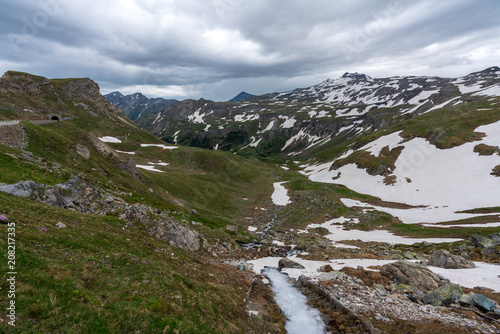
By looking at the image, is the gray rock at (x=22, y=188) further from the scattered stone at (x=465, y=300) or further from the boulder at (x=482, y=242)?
the boulder at (x=482, y=242)

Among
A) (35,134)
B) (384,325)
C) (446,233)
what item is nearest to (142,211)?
(384,325)

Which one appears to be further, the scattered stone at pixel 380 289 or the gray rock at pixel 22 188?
the gray rock at pixel 22 188

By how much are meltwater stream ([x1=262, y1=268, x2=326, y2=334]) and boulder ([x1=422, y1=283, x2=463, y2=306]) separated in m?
9.85

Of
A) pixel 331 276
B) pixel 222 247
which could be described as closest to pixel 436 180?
pixel 331 276

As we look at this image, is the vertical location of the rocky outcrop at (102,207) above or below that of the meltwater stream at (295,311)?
above

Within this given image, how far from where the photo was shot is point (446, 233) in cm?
4731

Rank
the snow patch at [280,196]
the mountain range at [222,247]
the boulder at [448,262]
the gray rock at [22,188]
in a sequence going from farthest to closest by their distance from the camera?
the snow patch at [280,196] → the boulder at [448,262] → the gray rock at [22,188] → the mountain range at [222,247]

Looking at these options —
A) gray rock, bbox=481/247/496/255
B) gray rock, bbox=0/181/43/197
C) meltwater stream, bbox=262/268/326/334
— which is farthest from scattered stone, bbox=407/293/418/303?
gray rock, bbox=0/181/43/197

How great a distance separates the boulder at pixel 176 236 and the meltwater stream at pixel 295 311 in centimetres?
1149

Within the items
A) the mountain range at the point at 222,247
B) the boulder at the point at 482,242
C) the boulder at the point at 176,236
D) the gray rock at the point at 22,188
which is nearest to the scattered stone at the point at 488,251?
the mountain range at the point at 222,247

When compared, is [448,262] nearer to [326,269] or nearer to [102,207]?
[326,269]

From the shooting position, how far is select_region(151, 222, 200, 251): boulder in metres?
28.5

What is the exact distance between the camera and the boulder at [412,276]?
22.4 meters

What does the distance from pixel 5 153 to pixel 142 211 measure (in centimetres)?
1908
